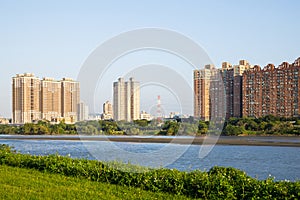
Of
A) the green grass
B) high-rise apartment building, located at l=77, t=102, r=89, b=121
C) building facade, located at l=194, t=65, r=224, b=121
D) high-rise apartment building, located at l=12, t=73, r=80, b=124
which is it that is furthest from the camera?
high-rise apartment building, located at l=12, t=73, r=80, b=124

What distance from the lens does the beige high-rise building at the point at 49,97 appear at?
4997 centimetres

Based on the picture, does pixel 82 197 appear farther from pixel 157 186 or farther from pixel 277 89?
pixel 277 89

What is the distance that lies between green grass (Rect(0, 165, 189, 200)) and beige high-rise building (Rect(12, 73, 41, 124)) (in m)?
51.6

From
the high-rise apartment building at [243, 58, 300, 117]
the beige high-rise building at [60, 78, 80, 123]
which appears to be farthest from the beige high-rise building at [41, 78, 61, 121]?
the high-rise apartment building at [243, 58, 300, 117]

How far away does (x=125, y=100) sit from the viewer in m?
8.59

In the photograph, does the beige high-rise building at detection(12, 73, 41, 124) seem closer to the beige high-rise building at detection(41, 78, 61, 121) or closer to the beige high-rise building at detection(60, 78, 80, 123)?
the beige high-rise building at detection(41, 78, 61, 121)

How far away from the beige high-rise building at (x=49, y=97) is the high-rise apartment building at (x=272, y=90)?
2301 cm

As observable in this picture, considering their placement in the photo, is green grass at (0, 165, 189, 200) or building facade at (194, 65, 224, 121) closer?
green grass at (0, 165, 189, 200)

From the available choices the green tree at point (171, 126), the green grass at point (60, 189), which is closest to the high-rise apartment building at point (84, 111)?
the green grass at point (60, 189)

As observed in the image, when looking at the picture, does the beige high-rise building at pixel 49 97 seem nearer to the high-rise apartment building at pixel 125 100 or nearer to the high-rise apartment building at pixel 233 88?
the high-rise apartment building at pixel 233 88

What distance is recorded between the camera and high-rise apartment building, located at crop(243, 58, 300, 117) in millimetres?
36000

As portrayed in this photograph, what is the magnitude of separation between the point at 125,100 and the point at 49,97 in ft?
155

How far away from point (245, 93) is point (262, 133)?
6.63 meters

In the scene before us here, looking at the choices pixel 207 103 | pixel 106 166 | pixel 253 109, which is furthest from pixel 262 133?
pixel 106 166
